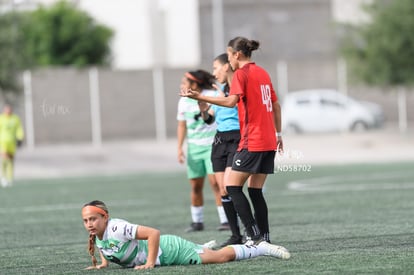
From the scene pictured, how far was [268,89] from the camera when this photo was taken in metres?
10.4

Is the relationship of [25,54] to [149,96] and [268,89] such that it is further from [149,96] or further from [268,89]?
[268,89]

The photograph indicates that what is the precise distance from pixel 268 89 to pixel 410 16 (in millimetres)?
30908

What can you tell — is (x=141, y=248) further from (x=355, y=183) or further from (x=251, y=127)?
(x=355, y=183)

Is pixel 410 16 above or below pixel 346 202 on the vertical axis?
above

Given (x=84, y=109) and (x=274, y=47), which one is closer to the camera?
(x=84, y=109)

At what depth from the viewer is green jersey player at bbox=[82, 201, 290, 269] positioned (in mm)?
9406

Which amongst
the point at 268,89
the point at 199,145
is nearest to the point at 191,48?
the point at 199,145

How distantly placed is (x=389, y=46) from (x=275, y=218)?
25117 mm

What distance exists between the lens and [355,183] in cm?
2423

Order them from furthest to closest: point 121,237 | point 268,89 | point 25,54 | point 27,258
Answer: point 25,54, point 27,258, point 268,89, point 121,237

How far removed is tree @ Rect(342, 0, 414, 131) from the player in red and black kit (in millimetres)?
30269

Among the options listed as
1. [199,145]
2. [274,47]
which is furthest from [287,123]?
[199,145]

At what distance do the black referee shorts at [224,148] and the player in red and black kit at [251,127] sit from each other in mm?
1764

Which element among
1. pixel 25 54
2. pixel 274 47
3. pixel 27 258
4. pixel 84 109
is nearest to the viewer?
pixel 27 258
